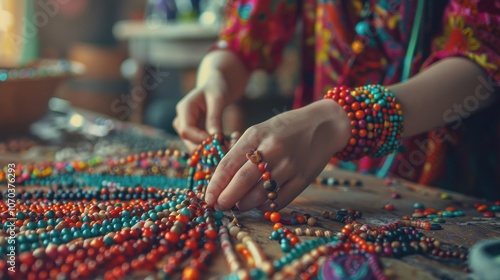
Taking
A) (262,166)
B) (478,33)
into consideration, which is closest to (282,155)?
(262,166)

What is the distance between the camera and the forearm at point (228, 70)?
40.9 inches

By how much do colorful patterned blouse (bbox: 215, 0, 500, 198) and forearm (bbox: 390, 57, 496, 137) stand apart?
0.03 m

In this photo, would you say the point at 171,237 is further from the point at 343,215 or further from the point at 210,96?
the point at 210,96

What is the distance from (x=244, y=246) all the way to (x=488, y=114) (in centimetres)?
64

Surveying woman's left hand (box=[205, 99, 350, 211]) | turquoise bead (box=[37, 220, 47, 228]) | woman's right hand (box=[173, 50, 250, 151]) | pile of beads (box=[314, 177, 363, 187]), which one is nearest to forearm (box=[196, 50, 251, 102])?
woman's right hand (box=[173, 50, 250, 151])

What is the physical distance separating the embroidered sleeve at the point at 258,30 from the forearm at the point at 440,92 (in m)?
0.41

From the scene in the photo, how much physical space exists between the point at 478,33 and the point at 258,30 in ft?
1.54

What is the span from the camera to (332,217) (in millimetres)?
703

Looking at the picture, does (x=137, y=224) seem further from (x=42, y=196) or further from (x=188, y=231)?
(x=42, y=196)

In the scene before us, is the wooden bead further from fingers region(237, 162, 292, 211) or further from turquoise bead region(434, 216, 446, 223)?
turquoise bead region(434, 216, 446, 223)

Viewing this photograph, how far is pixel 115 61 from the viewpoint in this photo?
10.9ft

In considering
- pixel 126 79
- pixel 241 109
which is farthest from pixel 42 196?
pixel 126 79

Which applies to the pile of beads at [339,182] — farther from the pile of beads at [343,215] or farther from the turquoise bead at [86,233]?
the turquoise bead at [86,233]

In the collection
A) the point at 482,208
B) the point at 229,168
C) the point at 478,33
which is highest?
the point at 478,33
